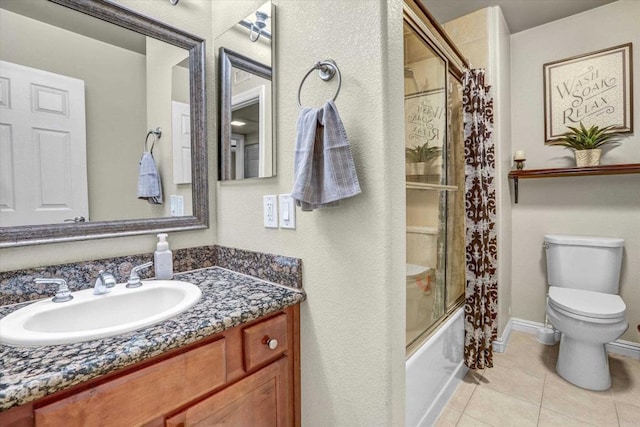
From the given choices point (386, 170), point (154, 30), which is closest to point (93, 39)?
point (154, 30)

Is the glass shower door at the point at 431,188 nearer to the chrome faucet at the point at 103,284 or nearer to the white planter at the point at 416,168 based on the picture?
the white planter at the point at 416,168

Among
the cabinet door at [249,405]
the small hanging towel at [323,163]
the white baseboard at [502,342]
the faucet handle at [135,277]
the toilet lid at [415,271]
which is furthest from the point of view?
the white baseboard at [502,342]

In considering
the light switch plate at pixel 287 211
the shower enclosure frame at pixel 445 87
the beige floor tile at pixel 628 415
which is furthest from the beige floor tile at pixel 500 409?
the light switch plate at pixel 287 211

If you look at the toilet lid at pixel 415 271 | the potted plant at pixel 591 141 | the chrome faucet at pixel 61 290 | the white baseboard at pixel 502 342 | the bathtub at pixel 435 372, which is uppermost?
the potted plant at pixel 591 141

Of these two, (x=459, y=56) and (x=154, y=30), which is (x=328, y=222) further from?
(x=459, y=56)

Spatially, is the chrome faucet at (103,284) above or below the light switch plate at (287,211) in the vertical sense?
below

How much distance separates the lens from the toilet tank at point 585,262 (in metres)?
2.07

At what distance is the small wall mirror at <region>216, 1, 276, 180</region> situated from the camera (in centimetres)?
124

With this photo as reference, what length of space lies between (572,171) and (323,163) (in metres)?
2.12

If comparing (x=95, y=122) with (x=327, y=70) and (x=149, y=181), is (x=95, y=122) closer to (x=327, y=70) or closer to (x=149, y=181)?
(x=149, y=181)

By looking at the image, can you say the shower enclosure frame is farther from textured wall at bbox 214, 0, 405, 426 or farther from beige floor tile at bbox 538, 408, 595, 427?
beige floor tile at bbox 538, 408, 595, 427

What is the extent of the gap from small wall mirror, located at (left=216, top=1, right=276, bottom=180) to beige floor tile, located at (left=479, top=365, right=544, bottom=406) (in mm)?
1847

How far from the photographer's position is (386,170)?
3.05 ft

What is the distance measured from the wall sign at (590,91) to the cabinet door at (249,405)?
261 cm
